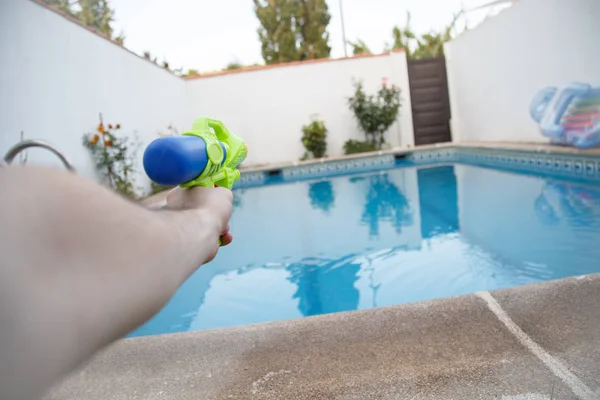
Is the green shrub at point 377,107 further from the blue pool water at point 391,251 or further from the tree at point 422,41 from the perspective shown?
the tree at point 422,41

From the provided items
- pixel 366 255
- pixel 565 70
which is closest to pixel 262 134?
pixel 565 70

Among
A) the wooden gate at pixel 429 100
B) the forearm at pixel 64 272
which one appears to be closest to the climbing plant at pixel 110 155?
the forearm at pixel 64 272

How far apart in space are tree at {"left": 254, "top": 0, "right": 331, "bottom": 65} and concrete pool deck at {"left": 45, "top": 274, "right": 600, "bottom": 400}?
58.3 feet

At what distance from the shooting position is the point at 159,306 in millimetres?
417

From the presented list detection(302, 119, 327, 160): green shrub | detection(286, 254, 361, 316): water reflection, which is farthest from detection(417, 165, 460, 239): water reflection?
detection(302, 119, 327, 160): green shrub

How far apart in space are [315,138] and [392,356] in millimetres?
9432

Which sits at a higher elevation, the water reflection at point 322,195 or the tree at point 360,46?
the tree at point 360,46

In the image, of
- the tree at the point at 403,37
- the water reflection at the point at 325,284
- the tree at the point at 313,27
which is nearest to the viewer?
the water reflection at the point at 325,284

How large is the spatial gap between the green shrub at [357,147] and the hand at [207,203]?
10.0 metres

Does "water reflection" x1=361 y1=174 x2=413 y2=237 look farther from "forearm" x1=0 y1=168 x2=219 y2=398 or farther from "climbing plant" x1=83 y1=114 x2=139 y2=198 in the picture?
"forearm" x1=0 y1=168 x2=219 y2=398

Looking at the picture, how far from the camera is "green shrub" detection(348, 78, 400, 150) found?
10297 mm

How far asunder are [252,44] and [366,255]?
17.9 meters

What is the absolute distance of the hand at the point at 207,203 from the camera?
0.64m

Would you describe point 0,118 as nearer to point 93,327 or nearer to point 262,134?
point 93,327
